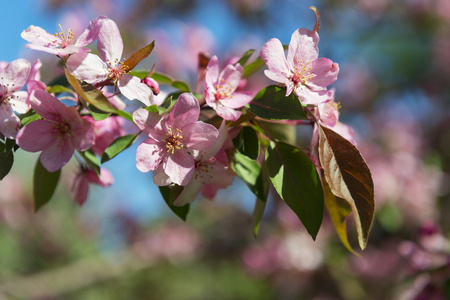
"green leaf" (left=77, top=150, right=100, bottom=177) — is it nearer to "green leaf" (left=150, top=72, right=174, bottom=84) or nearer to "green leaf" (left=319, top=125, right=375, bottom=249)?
"green leaf" (left=150, top=72, right=174, bottom=84)

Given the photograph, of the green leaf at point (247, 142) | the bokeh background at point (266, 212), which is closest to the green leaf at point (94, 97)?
the green leaf at point (247, 142)

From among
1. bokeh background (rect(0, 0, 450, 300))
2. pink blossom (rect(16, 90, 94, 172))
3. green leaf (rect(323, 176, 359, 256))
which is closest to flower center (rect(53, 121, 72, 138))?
pink blossom (rect(16, 90, 94, 172))

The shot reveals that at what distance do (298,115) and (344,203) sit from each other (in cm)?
20

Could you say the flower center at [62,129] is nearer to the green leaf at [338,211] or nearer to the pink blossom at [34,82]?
the pink blossom at [34,82]

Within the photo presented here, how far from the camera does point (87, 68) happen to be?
25.1 inches

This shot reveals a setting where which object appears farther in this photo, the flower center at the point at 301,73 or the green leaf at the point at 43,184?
the green leaf at the point at 43,184

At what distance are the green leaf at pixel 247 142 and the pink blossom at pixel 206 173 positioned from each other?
33 millimetres

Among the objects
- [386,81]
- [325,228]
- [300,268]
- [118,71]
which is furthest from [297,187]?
[386,81]

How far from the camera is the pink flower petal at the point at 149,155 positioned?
0.64 m

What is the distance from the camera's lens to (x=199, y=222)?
3.84 meters

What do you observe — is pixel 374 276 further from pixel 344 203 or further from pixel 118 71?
pixel 118 71

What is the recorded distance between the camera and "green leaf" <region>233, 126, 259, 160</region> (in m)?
0.69

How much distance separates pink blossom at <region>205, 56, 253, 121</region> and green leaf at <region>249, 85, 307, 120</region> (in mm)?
21

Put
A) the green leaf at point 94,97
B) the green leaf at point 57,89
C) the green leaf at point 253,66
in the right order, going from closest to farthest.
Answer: the green leaf at point 94,97, the green leaf at point 57,89, the green leaf at point 253,66
